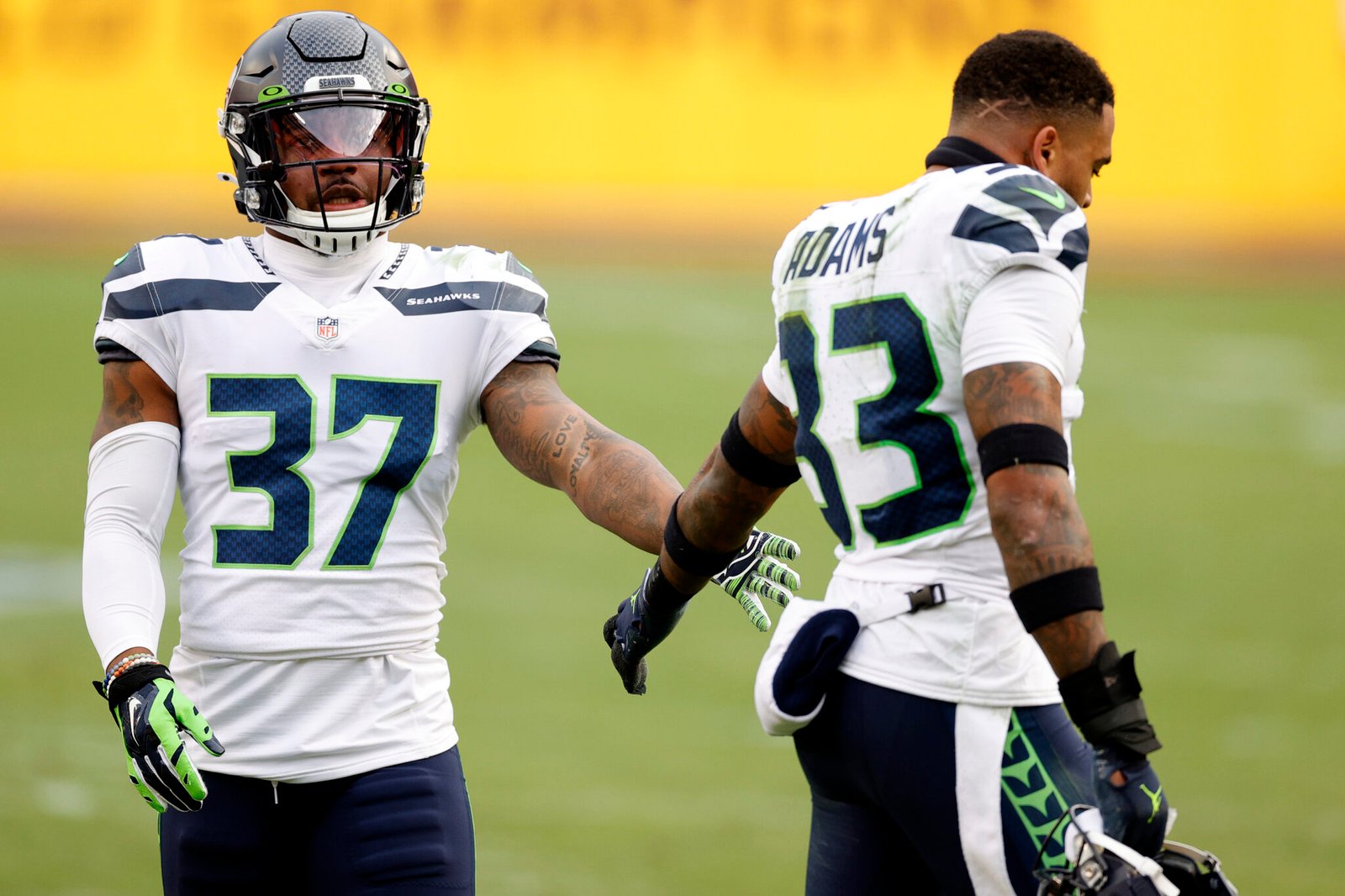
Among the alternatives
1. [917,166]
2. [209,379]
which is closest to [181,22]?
[917,166]

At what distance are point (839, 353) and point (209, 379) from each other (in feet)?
3.04

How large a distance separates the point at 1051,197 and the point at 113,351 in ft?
4.46

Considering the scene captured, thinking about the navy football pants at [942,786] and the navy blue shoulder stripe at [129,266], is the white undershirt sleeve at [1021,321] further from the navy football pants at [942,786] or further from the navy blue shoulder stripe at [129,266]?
the navy blue shoulder stripe at [129,266]

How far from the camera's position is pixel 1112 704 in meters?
1.95

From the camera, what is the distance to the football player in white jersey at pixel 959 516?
6.56ft

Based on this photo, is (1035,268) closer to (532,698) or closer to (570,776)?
(570,776)

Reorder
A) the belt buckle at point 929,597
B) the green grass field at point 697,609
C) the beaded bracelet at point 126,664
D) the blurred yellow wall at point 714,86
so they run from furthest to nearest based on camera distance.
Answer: the blurred yellow wall at point 714,86 < the green grass field at point 697,609 < the beaded bracelet at point 126,664 < the belt buckle at point 929,597

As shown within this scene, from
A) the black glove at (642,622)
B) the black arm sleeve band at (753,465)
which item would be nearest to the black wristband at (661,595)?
the black glove at (642,622)

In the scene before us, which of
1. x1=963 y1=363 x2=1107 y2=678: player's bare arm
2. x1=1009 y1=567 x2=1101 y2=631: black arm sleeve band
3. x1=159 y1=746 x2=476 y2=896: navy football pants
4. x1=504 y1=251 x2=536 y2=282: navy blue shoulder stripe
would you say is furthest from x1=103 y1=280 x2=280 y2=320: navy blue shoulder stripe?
x1=1009 y1=567 x2=1101 y2=631: black arm sleeve band

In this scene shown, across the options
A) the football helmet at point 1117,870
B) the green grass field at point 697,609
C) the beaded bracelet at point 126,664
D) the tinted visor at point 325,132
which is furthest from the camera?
the green grass field at point 697,609

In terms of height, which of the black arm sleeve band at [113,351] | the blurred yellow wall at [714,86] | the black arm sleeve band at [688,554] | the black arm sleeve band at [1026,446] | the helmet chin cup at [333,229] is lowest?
the blurred yellow wall at [714,86]

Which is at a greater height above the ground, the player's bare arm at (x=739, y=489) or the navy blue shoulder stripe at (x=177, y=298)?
the navy blue shoulder stripe at (x=177, y=298)

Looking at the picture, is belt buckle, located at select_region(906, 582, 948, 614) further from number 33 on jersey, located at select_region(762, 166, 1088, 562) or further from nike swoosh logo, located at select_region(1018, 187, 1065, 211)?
nike swoosh logo, located at select_region(1018, 187, 1065, 211)

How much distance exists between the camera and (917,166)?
1051 centimetres
